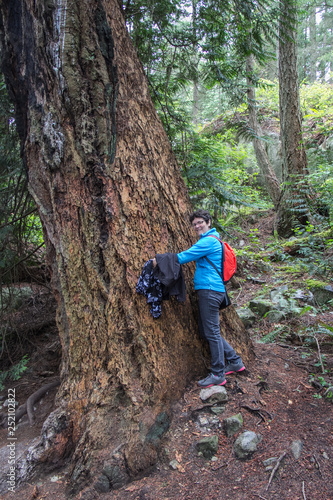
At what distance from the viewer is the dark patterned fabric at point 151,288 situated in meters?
2.99

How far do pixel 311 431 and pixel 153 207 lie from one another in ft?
8.85

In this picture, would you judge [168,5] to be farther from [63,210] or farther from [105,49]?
[63,210]

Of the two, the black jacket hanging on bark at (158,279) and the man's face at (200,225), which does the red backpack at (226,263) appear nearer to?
the man's face at (200,225)

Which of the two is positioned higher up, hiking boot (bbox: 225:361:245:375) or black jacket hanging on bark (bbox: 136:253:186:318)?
black jacket hanging on bark (bbox: 136:253:186:318)

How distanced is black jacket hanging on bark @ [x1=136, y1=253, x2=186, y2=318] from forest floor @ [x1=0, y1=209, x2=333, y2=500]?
3.59 ft

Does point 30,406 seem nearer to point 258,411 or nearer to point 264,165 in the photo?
point 258,411

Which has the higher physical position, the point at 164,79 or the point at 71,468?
the point at 164,79

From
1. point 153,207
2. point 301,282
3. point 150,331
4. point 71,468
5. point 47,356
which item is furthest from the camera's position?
point 301,282

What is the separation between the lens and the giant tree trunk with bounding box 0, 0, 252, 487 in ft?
9.53

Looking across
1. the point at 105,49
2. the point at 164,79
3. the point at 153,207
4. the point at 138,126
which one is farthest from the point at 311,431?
the point at 164,79

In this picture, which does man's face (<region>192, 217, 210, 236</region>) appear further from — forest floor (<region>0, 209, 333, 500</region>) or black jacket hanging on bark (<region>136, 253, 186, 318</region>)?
forest floor (<region>0, 209, 333, 500</region>)

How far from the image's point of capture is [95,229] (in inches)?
120

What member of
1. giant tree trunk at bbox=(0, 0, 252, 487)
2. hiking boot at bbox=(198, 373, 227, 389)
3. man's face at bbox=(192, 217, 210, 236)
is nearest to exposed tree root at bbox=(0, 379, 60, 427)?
giant tree trunk at bbox=(0, 0, 252, 487)

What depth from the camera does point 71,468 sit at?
9.06ft
